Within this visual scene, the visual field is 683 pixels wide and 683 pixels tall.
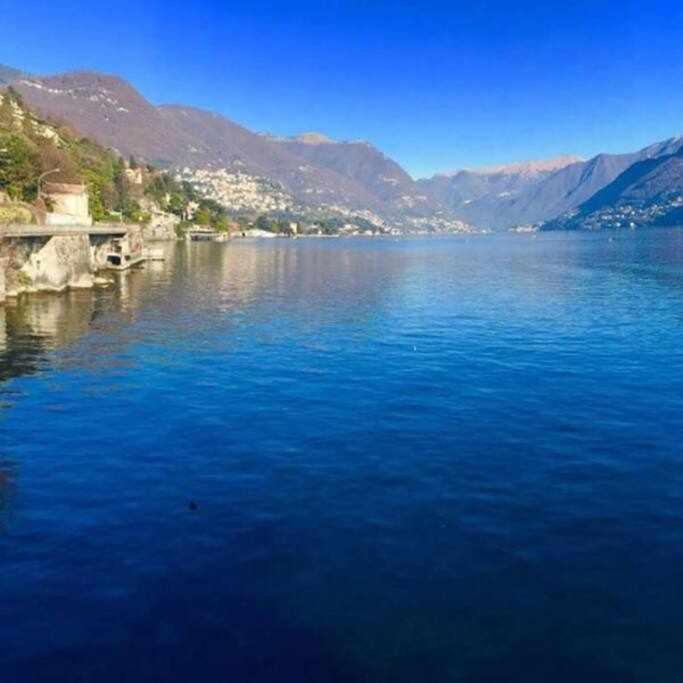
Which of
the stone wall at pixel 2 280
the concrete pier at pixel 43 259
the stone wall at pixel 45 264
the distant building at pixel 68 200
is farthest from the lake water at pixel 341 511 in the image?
the distant building at pixel 68 200

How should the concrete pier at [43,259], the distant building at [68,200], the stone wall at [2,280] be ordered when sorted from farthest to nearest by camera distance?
the distant building at [68,200] < the concrete pier at [43,259] < the stone wall at [2,280]

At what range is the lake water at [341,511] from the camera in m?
15.0

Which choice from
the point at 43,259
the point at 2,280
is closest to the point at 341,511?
the point at 2,280

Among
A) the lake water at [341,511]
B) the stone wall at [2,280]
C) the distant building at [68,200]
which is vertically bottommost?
the lake water at [341,511]

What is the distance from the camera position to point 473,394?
36.0 metres

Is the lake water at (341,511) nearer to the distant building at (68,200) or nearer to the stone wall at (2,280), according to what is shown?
the stone wall at (2,280)

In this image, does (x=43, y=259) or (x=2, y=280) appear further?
(x=43, y=259)

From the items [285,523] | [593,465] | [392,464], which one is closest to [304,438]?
[392,464]

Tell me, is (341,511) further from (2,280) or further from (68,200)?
(68,200)

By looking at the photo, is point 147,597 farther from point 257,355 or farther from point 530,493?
point 257,355

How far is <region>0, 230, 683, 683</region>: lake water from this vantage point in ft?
49.4

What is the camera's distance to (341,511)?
21906 mm

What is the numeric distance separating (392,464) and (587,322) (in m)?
40.2

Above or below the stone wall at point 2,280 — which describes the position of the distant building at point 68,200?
above
